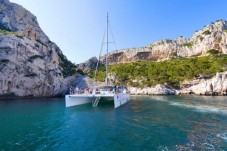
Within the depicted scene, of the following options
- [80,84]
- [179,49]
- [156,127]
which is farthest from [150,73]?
[156,127]

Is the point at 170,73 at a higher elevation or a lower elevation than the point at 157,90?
higher

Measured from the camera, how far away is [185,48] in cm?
9925

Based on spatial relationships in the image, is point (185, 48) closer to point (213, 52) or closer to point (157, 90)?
point (213, 52)

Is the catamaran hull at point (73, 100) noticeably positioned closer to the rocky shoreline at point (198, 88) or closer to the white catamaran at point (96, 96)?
the white catamaran at point (96, 96)

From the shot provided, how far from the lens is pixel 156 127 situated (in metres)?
14.3

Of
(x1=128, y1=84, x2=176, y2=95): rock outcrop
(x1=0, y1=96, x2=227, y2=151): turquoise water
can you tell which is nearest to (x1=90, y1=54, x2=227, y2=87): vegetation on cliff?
(x1=128, y1=84, x2=176, y2=95): rock outcrop

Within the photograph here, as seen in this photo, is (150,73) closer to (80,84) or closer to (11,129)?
(80,84)

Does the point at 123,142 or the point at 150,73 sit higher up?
the point at 150,73

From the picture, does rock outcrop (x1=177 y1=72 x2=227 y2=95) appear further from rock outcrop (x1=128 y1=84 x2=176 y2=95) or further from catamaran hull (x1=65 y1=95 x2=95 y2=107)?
catamaran hull (x1=65 y1=95 x2=95 y2=107)

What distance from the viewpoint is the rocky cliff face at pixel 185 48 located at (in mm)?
84188

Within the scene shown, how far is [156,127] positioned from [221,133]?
4.28 m

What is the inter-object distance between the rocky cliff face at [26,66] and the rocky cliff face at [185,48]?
6333 centimetres

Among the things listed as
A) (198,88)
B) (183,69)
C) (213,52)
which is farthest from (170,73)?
(213,52)

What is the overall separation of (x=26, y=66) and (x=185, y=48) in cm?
8068
